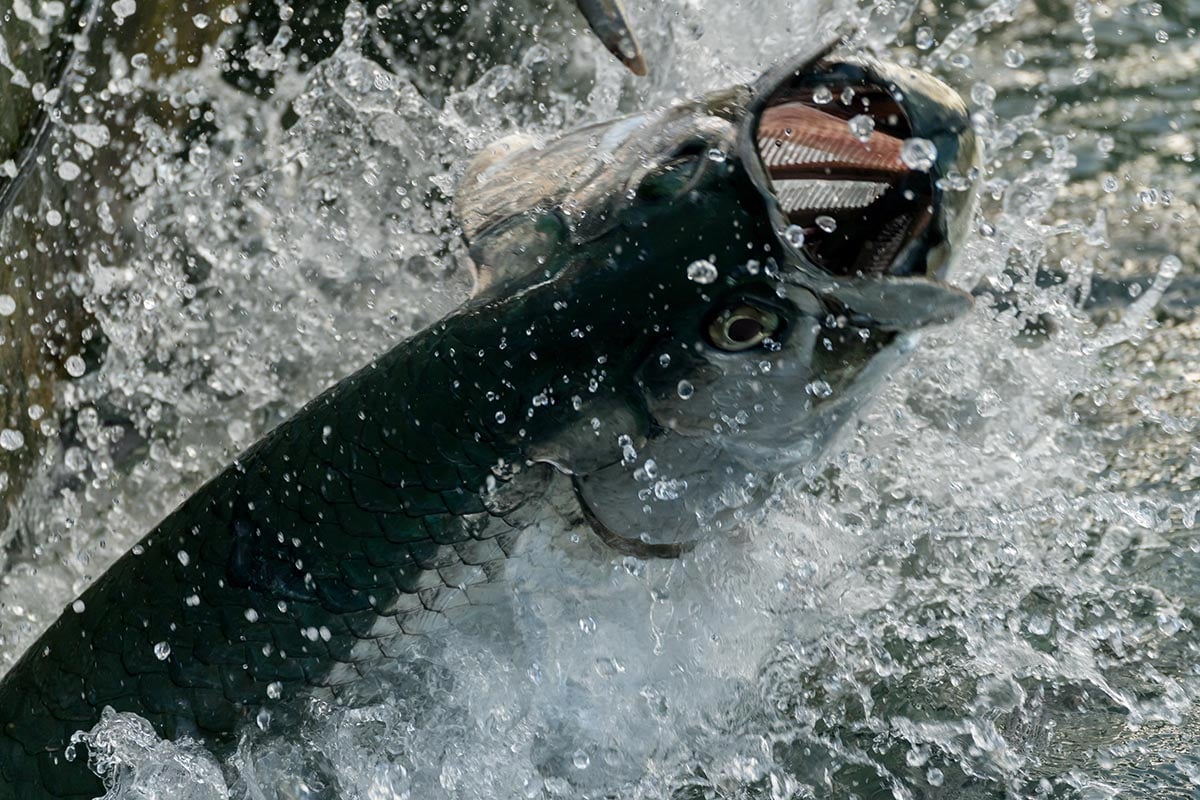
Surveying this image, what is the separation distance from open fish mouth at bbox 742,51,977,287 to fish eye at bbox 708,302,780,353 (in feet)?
0.36

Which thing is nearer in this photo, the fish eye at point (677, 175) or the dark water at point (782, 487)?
the fish eye at point (677, 175)

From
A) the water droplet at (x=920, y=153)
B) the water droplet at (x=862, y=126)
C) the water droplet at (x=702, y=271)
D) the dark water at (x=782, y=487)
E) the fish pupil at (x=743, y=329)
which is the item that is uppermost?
the water droplet at (x=862, y=126)

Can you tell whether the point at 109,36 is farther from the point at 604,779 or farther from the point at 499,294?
the point at 604,779

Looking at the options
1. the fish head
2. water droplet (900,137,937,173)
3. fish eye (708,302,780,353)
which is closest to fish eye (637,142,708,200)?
the fish head

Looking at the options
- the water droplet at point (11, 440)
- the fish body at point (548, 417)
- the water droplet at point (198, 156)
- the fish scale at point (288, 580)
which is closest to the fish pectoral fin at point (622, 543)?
the fish body at point (548, 417)

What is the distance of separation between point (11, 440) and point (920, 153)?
2440mm

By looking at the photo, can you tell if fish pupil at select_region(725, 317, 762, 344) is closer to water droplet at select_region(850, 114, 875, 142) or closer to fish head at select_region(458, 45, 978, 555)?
fish head at select_region(458, 45, 978, 555)

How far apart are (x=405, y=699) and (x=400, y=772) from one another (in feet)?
0.41

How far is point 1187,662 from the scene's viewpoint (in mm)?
2215

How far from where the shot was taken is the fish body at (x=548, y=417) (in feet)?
5.81

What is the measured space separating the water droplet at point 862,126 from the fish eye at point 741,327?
27 cm

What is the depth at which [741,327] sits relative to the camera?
1.83m

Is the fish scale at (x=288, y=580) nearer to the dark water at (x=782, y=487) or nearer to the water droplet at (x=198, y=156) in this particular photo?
the dark water at (x=782, y=487)

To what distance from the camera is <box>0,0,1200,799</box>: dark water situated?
2.14m
